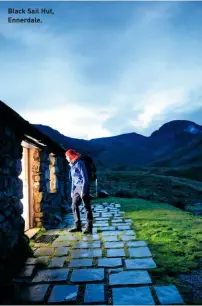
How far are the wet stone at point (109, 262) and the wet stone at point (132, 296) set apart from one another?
3.16ft

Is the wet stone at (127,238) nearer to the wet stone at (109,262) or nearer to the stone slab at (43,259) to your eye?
the wet stone at (109,262)

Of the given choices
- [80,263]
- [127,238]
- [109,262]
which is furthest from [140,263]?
[127,238]

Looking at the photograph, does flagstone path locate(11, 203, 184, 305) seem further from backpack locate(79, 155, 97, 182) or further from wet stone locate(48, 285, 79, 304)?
backpack locate(79, 155, 97, 182)

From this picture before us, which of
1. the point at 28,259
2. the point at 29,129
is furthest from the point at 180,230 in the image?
the point at 29,129

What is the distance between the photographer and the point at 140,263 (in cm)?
466

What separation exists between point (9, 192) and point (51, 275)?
1.63 m

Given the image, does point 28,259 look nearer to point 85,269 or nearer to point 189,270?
point 85,269

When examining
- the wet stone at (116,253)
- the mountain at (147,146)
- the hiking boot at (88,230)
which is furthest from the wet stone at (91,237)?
the mountain at (147,146)

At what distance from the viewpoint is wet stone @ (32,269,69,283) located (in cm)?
409

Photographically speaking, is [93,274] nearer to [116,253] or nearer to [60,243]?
[116,253]

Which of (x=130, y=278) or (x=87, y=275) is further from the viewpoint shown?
(x=87, y=275)

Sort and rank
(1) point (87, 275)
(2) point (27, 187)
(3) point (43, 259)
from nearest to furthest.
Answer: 1. (1) point (87, 275)
2. (3) point (43, 259)
3. (2) point (27, 187)

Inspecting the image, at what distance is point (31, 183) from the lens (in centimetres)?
797

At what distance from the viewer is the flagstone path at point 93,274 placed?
3.43 m
